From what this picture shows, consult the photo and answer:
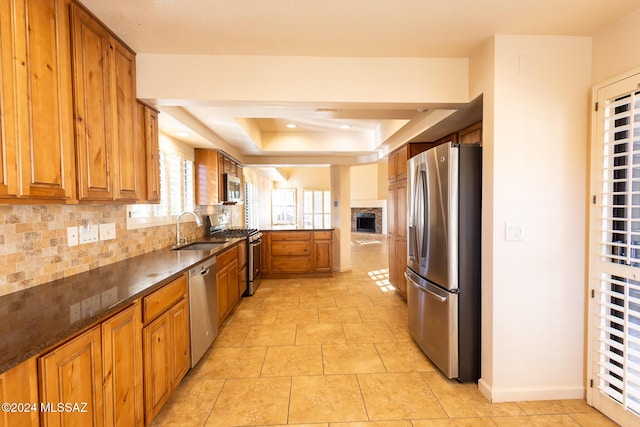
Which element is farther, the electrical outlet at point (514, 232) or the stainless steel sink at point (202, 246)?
the stainless steel sink at point (202, 246)

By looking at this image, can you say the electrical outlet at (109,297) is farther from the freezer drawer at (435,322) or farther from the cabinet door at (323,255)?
the cabinet door at (323,255)

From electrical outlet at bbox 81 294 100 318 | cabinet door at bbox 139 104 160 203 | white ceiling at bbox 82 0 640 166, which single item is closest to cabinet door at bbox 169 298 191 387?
electrical outlet at bbox 81 294 100 318

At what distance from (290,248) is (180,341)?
3.27 metres

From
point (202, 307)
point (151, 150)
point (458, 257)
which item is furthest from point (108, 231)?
point (458, 257)

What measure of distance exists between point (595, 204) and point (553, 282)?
23.5 inches

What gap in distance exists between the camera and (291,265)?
5.28 meters

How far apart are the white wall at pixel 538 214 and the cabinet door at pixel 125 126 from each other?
260 cm

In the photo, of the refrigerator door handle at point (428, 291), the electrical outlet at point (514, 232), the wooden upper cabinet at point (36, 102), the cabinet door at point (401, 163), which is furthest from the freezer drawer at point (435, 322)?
the wooden upper cabinet at point (36, 102)

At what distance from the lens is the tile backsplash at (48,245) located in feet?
4.77

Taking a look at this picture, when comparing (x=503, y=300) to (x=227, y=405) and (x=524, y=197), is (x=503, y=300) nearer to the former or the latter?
(x=524, y=197)

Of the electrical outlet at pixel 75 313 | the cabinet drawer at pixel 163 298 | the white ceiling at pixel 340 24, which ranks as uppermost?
the white ceiling at pixel 340 24

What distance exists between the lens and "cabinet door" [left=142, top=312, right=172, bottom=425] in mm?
1621

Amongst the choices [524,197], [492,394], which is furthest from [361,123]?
[492,394]

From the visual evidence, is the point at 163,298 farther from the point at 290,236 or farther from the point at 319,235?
the point at 319,235
